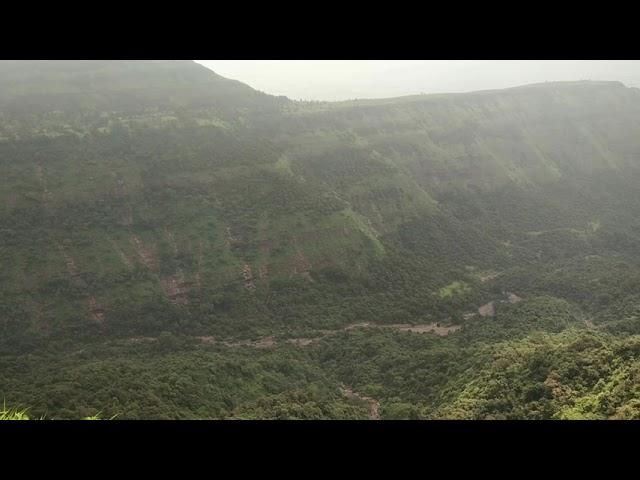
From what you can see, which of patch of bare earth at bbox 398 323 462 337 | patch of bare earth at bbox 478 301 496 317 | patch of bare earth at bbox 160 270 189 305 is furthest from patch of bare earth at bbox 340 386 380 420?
patch of bare earth at bbox 478 301 496 317

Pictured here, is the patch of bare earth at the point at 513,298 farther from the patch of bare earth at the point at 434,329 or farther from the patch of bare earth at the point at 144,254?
the patch of bare earth at the point at 144,254

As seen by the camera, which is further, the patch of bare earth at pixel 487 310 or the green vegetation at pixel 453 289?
the green vegetation at pixel 453 289

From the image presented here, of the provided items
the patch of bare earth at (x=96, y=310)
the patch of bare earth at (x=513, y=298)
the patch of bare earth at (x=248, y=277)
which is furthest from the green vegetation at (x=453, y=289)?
the patch of bare earth at (x=96, y=310)

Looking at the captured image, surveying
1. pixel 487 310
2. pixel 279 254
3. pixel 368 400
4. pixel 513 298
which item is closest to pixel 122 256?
pixel 279 254

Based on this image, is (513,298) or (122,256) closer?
(122,256)

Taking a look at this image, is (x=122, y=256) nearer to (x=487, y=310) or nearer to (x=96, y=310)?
(x=96, y=310)

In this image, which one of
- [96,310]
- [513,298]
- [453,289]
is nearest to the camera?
[96,310]
